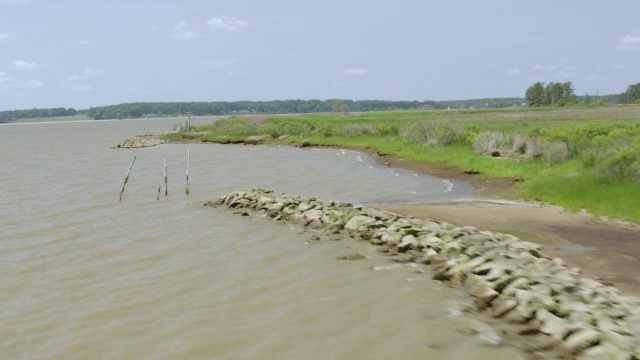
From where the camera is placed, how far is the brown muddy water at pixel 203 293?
33.2 feet

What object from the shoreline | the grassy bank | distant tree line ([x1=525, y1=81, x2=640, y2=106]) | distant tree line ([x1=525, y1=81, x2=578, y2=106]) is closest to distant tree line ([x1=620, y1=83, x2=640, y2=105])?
distant tree line ([x1=525, y1=81, x2=640, y2=106])

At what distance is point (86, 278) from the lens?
14.4 m

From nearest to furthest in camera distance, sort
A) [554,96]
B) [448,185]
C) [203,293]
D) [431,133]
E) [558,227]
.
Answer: [203,293]
[558,227]
[448,185]
[431,133]
[554,96]

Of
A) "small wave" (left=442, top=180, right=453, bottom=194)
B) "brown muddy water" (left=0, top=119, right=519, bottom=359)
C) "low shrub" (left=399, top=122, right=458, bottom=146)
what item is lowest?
"small wave" (left=442, top=180, right=453, bottom=194)

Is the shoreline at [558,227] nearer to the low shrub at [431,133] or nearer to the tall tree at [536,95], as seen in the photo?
the low shrub at [431,133]

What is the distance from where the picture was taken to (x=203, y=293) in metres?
13.0

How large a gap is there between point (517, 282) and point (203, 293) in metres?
6.99

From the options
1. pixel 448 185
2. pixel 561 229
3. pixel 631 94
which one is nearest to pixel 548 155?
pixel 448 185

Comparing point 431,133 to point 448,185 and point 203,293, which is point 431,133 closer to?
point 448,185

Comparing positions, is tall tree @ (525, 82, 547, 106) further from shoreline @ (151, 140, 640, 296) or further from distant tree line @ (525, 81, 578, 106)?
shoreline @ (151, 140, 640, 296)

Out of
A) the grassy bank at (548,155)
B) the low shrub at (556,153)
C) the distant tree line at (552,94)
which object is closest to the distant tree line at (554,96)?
the distant tree line at (552,94)

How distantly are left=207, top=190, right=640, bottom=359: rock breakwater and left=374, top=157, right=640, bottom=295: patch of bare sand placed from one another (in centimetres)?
87

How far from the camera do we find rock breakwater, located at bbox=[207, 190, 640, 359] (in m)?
9.59

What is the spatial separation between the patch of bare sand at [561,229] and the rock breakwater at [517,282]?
872mm
